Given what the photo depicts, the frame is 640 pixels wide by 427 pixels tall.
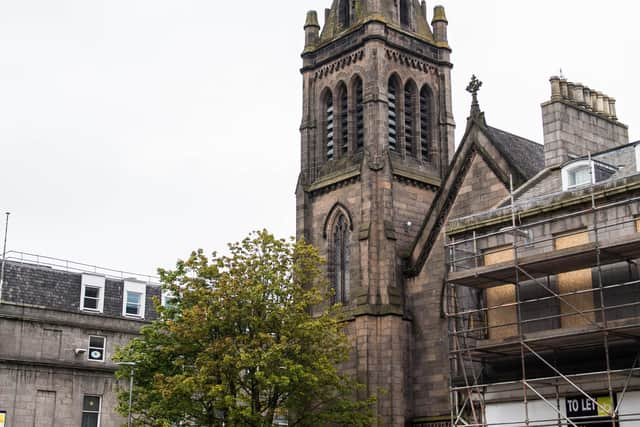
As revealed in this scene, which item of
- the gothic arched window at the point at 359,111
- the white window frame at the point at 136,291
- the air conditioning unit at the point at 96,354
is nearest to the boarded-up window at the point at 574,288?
the gothic arched window at the point at 359,111

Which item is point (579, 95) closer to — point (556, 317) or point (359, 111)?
point (556, 317)

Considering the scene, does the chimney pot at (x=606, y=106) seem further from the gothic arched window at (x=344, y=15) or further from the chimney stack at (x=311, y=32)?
the chimney stack at (x=311, y=32)

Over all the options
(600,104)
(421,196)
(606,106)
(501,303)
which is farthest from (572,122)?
(421,196)

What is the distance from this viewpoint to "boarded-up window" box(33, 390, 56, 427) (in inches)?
1880

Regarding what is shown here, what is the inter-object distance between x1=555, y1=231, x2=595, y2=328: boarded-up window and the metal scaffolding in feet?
0.13

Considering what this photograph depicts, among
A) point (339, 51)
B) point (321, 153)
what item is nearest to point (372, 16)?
point (339, 51)

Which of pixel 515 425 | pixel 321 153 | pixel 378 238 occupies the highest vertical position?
pixel 321 153

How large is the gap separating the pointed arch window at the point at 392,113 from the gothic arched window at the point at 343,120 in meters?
2.20

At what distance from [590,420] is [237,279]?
14474mm

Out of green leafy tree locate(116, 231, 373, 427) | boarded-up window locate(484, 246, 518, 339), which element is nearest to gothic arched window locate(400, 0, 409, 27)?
green leafy tree locate(116, 231, 373, 427)

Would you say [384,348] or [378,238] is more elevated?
[378,238]

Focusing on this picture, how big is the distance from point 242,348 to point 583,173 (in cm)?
1334

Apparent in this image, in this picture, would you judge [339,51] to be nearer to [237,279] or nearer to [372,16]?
[372,16]

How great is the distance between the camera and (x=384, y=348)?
45031 mm
